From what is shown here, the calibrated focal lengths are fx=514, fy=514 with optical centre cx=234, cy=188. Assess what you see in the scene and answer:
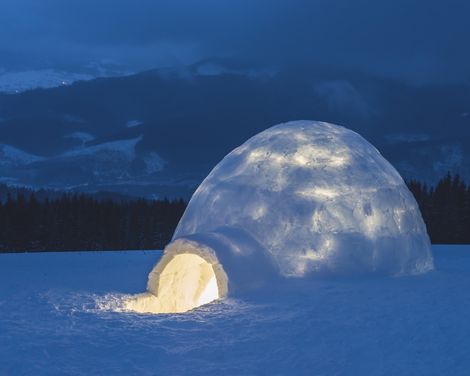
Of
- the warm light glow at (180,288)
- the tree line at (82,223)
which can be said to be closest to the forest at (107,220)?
the tree line at (82,223)

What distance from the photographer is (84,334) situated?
6.63m

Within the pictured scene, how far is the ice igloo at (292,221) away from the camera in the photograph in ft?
28.9

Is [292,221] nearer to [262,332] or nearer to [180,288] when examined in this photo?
[180,288]

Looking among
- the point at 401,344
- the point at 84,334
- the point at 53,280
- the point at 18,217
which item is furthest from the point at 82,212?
the point at 401,344

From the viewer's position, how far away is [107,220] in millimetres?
27203

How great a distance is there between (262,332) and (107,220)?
21.8 metres

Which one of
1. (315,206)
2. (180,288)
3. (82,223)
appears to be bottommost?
(180,288)

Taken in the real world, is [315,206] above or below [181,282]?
above

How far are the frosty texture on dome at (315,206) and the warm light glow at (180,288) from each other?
0.78 meters

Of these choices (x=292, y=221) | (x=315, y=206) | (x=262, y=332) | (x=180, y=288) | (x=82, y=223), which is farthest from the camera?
(x=82, y=223)

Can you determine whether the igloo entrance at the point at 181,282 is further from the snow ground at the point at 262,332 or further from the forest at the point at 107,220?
the forest at the point at 107,220

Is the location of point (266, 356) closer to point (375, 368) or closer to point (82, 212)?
point (375, 368)

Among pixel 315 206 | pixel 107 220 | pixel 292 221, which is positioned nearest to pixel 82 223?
A: pixel 107 220

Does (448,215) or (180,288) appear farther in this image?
(448,215)
